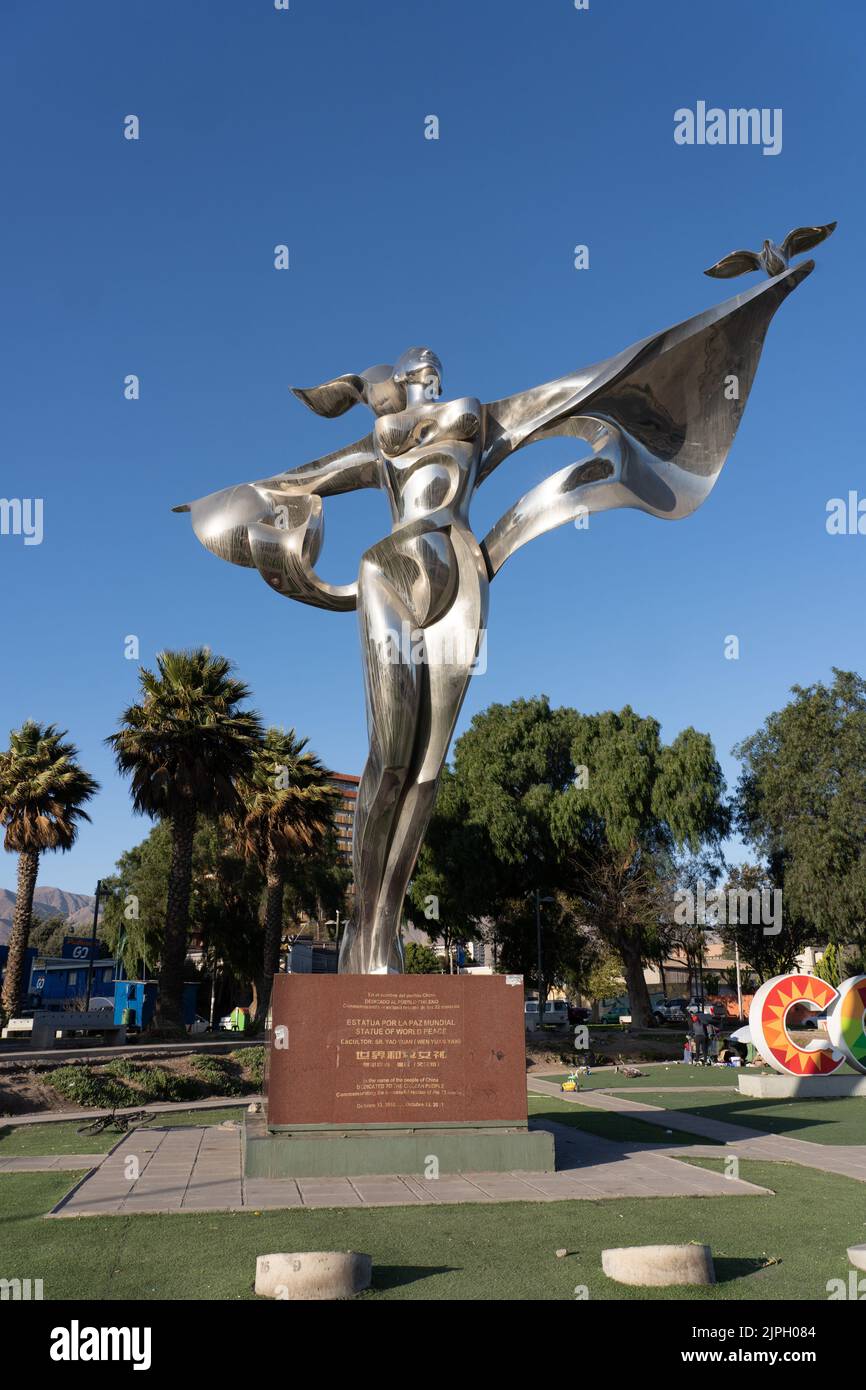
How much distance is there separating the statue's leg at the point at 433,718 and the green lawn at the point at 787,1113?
642 centimetres

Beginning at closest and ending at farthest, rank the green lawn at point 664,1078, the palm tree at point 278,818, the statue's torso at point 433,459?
the statue's torso at point 433,459, the green lawn at point 664,1078, the palm tree at point 278,818

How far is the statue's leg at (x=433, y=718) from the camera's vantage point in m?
11.0

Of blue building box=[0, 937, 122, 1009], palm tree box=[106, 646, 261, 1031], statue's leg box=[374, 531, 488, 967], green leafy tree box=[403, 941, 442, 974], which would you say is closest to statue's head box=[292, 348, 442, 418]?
statue's leg box=[374, 531, 488, 967]

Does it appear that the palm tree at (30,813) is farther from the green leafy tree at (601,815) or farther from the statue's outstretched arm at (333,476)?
the statue's outstretched arm at (333,476)

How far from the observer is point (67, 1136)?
42.8 feet

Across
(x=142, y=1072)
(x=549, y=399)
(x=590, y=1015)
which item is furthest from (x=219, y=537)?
(x=590, y=1015)

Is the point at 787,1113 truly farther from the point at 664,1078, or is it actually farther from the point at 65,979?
the point at 65,979

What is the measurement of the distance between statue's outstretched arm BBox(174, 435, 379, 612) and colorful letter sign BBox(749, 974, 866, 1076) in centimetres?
1263

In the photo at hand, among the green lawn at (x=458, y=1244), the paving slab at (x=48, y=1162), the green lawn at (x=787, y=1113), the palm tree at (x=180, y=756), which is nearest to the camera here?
the green lawn at (x=458, y=1244)

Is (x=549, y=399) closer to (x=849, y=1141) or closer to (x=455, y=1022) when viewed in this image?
(x=455, y=1022)

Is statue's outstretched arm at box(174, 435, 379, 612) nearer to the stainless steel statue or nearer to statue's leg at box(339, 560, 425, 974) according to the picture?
the stainless steel statue

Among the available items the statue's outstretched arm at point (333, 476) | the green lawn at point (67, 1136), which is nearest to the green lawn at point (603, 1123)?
the green lawn at point (67, 1136)

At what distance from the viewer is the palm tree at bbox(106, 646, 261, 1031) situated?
27.4 meters
